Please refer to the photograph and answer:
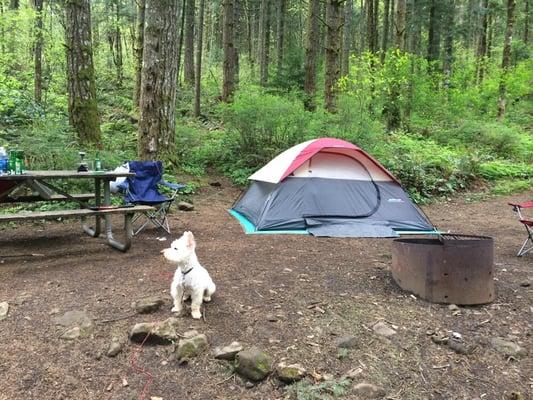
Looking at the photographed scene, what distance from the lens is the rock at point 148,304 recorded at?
3.62 m

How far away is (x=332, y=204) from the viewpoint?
23.1 ft

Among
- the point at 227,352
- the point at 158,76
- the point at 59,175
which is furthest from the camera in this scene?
the point at 158,76

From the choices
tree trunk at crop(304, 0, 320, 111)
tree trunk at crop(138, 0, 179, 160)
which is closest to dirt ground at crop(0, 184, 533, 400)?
tree trunk at crop(138, 0, 179, 160)

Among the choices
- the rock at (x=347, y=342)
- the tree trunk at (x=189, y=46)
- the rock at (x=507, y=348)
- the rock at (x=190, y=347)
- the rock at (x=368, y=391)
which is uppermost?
the tree trunk at (x=189, y=46)

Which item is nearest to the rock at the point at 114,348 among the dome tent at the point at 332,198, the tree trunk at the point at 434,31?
the dome tent at the point at 332,198

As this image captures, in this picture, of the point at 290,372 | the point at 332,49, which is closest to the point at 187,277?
the point at 290,372

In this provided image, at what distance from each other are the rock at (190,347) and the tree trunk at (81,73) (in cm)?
716

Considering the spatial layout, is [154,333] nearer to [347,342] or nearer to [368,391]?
[347,342]

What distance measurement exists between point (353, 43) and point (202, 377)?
31.2m

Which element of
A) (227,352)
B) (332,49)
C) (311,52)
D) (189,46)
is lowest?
(227,352)

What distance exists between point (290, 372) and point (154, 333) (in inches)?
39.2

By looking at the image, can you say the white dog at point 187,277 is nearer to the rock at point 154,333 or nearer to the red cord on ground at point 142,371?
the rock at point 154,333

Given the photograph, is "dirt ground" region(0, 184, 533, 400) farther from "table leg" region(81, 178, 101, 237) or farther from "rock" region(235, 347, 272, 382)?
"table leg" region(81, 178, 101, 237)

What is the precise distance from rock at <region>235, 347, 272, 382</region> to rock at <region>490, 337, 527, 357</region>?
1705 millimetres
